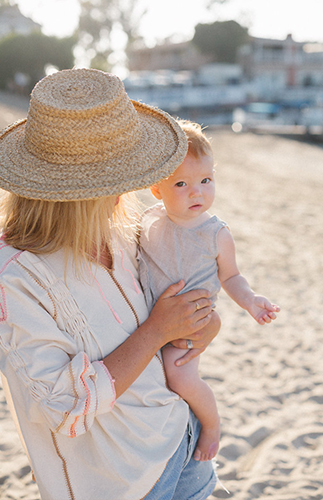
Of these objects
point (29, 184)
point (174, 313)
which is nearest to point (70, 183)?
point (29, 184)

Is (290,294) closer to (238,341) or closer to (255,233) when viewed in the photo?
(238,341)

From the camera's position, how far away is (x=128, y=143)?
1376 mm

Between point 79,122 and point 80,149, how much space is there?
0.24 feet

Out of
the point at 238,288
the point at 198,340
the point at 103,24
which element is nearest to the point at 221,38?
the point at 103,24

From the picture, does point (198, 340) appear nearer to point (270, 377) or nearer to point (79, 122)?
point (79, 122)

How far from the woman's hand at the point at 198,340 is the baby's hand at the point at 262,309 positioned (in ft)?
0.61

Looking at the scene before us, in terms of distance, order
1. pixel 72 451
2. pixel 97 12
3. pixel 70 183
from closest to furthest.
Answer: pixel 70 183
pixel 72 451
pixel 97 12

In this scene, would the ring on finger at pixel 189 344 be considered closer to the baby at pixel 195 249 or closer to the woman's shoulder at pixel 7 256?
the baby at pixel 195 249

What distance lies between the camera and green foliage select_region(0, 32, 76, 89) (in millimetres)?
27875

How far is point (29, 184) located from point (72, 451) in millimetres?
807

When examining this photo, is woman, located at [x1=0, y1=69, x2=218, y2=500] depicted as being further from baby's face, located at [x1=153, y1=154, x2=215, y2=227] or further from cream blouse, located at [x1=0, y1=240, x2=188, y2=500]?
baby's face, located at [x1=153, y1=154, x2=215, y2=227]

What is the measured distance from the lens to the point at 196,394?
1.68 metres

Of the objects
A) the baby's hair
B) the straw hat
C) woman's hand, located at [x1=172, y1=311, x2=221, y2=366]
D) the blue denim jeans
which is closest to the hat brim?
the straw hat

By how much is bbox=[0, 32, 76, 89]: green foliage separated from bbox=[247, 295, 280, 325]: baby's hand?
2882cm
